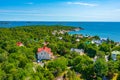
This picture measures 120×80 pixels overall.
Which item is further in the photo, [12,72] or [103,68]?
[103,68]

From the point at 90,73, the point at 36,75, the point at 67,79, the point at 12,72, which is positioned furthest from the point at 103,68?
the point at 12,72

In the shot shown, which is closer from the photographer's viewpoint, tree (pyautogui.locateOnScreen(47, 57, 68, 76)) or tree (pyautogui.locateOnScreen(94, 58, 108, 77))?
tree (pyautogui.locateOnScreen(94, 58, 108, 77))

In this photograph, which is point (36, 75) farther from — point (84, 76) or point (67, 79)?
→ point (84, 76)

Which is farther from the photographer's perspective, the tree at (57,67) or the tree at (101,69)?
the tree at (57,67)

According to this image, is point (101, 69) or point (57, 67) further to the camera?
point (57, 67)

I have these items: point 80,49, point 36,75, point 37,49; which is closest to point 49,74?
point 36,75

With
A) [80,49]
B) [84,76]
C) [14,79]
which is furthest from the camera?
[80,49]

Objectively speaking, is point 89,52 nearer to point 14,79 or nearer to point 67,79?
point 67,79

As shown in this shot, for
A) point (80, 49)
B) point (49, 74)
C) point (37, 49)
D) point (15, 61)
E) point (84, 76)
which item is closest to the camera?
point (49, 74)

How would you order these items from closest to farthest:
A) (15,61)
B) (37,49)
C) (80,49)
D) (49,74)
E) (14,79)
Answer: (14,79) → (49,74) → (15,61) → (37,49) → (80,49)
